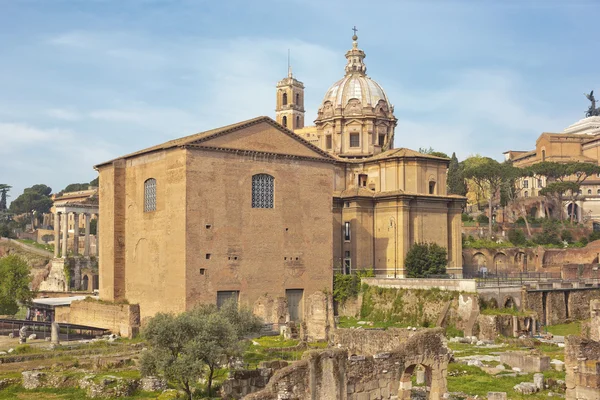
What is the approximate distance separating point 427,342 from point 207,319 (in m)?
6.87

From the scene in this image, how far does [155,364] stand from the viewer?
2058 centimetres

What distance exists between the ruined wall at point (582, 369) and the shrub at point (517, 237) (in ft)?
155

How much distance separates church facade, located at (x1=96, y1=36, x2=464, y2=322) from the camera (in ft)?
123

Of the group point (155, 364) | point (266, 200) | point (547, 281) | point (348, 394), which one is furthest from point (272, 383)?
point (547, 281)

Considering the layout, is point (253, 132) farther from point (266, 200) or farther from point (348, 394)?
point (348, 394)

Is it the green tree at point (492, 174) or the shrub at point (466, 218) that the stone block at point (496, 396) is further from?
the shrub at point (466, 218)

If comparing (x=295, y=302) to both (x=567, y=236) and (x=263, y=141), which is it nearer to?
(x=263, y=141)

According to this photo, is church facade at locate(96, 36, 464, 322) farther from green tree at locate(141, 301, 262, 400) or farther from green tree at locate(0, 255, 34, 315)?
green tree at locate(141, 301, 262, 400)

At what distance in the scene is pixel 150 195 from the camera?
4028 centimetres

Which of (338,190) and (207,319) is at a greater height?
(338,190)

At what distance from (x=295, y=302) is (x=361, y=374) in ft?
79.6

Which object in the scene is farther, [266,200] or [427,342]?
[266,200]

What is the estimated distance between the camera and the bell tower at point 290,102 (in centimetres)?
10056

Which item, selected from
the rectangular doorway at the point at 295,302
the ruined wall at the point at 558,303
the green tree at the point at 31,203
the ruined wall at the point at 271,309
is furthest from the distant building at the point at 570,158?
the green tree at the point at 31,203
